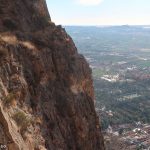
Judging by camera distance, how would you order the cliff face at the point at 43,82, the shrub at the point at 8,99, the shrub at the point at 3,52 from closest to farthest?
the shrub at the point at 8,99 → the cliff face at the point at 43,82 → the shrub at the point at 3,52

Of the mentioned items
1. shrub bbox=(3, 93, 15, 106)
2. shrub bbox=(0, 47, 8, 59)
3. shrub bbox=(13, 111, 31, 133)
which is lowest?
shrub bbox=(13, 111, 31, 133)

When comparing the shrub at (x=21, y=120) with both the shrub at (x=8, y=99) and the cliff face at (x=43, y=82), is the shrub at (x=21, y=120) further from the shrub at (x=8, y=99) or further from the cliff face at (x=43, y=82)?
the shrub at (x=8, y=99)

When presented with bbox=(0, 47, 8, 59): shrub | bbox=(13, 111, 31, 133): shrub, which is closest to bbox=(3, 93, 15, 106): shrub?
bbox=(13, 111, 31, 133): shrub

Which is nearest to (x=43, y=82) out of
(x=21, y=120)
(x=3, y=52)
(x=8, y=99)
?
(x=3, y=52)

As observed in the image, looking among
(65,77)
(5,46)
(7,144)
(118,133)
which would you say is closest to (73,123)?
(65,77)

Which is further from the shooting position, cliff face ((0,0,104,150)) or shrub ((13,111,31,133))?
cliff face ((0,0,104,150))

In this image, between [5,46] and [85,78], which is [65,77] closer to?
[85,78]

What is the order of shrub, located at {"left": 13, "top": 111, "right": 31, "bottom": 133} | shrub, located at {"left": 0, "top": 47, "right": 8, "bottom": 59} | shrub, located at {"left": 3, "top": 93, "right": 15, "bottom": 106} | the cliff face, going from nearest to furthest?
shrub, located at {"left": 13, "top": 111, "right": 31, "bottom": 133} < shrub, located at {"left": 3, "top": 93, "right": 15, "bottom": 106} < the cliff face < shrub, located at {"left": 0, "top": 47, "right": 8, "bottom": 59}

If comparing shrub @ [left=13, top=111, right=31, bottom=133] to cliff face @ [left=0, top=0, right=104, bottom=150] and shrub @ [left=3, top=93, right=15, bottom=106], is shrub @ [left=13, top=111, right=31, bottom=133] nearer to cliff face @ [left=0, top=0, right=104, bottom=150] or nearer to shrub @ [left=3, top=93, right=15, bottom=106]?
cliff face @ [left=0, top=0, right=104, bottom=150]

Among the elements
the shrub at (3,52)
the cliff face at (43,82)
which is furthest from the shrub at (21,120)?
the shrub at (3,52)
